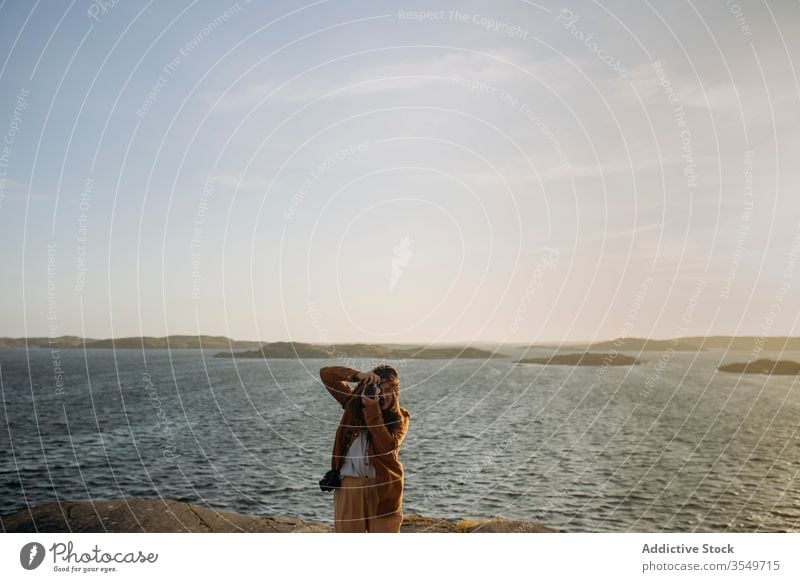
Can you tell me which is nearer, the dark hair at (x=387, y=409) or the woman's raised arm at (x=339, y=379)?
the dark hair at (x=387, y=409)

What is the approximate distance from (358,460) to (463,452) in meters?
33.9

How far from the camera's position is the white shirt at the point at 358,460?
7.02 metres

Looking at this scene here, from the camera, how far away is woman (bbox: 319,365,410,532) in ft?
22.6

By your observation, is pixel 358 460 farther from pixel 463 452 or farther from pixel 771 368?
pixel 771 368

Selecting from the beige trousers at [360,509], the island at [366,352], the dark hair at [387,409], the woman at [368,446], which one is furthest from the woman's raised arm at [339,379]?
the island at [366,352]

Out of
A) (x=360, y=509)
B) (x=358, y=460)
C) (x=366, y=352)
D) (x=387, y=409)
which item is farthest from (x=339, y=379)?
(x=366, y=352)

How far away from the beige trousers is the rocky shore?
2617mm

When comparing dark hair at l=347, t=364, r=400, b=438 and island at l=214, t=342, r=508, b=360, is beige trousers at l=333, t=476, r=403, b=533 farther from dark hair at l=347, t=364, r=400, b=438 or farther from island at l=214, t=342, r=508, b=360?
island at l=214, t=342, r=508, b=360

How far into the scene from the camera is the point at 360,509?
716 cm

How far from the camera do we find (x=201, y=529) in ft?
→ 32.5

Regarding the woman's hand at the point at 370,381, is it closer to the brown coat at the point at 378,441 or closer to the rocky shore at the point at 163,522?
the brown coat at the point at 378,441

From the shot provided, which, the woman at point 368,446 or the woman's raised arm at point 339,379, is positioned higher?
the woman's raised arm at point 339,379

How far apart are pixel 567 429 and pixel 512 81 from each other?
39.5m

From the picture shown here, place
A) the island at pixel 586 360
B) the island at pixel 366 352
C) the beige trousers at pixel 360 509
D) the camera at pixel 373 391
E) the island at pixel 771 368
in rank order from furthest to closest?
the island at pixel 586 360, the island at pixel 771 368, the island at pixel 366 352, the beige trousers at pixel 360 509, the camera at pixel 373 391
